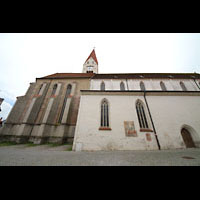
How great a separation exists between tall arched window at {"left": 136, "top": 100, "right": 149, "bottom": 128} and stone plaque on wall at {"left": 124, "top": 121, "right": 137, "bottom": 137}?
113cm

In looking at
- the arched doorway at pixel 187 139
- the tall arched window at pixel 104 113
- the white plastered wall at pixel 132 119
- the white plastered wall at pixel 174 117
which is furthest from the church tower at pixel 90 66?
the arched doorway at pixel 187 139

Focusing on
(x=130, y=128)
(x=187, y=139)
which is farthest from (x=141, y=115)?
(x=187, y=139)

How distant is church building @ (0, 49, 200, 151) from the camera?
746cm

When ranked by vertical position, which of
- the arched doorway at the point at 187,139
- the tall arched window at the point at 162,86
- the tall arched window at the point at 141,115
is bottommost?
the arched doorway at the point at 187,139

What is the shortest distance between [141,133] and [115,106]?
354cm

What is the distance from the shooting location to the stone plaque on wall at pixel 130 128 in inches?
298

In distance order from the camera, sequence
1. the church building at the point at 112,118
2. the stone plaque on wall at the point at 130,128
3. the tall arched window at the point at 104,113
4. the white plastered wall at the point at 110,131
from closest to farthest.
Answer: the white plastered wall at the point at 110,131 < the church building at the point at 112,118 < the stone plaque on wall at the point at 130,128 < the tall arched window at the point at 104,113

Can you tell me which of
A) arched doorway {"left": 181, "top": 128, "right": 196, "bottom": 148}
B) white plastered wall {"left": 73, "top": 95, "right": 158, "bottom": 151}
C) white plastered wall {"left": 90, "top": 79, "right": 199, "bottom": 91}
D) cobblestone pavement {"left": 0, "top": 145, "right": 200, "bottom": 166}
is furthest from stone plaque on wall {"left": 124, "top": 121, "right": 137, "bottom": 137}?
white plastered wall {"left": 90, "top": 79, "right": 199, "bottom": 91}

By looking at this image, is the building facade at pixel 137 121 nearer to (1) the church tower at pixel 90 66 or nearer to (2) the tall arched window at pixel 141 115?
(2) the tall arched window at pixel 141 115
